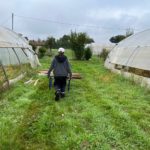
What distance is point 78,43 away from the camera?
29438 mm

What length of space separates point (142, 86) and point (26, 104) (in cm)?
493

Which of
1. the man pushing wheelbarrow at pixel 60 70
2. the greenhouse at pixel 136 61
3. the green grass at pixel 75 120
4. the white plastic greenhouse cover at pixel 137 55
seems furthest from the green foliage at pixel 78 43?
the man pushing wheelbarrow at pixel 60 70

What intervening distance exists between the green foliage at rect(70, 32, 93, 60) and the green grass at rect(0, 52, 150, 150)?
1905 centimetres

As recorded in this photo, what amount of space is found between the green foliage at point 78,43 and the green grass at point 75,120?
62.5 ft

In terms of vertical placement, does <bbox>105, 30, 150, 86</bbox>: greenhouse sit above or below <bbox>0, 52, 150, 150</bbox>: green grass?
above

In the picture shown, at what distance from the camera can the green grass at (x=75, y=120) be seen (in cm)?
541

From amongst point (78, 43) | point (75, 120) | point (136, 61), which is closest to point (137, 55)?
point (136, 61)

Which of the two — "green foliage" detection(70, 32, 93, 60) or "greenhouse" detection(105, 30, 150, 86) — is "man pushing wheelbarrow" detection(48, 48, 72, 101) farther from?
"green foliage" detection(70, 32, 93, 60)

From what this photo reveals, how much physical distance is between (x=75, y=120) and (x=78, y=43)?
23.0 metres

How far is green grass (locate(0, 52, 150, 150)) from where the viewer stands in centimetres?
541

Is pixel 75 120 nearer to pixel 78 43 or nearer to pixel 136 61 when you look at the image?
pixel 136 61

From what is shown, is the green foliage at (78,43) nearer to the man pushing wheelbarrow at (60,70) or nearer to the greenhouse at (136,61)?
the greenhouse at (136,61)

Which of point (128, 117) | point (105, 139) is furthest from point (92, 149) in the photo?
point (128, 117)

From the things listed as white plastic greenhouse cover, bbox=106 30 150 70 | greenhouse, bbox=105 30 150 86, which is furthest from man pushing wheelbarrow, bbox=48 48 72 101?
white plastic greenhouse cover, bbox=106 30 150 70
